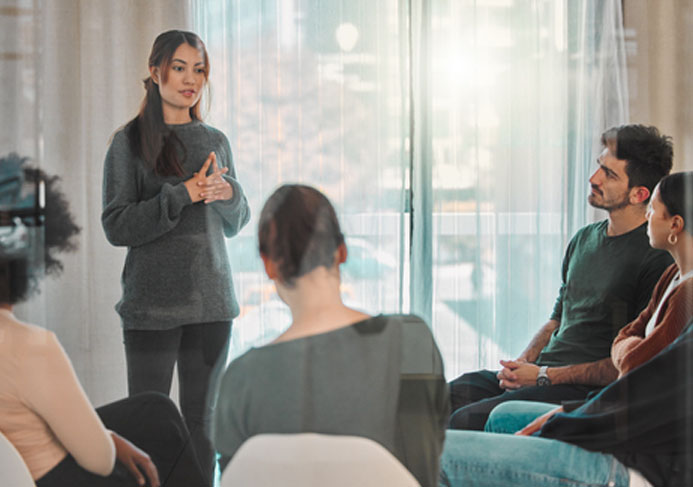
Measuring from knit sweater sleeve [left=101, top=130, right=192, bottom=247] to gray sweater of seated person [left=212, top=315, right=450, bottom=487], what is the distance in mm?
344

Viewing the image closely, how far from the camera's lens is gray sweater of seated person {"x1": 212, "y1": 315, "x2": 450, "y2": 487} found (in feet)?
4.36

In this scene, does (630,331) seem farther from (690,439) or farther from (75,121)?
(75,121)

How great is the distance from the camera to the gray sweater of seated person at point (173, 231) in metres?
1.37

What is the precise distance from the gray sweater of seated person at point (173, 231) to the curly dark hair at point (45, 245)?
9cm

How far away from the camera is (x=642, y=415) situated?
1.33m

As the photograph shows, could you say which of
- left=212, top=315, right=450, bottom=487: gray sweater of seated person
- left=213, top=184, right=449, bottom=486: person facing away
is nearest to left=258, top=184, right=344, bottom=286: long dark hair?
left=213, top=184, right=449, bottom=486: person facing away

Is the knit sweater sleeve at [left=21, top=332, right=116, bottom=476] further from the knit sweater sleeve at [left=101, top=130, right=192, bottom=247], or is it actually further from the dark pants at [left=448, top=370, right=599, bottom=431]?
the dark pants at [left=448, top=370, right=599, bottom=431]

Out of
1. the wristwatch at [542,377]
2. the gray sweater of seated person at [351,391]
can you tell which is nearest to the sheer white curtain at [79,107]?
the gray sweater of seated person at [351,391]

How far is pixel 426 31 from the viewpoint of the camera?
1.36 metres

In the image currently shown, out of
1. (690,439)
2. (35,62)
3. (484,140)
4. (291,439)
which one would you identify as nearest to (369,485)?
(291,439)

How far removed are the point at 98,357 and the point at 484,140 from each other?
980mm

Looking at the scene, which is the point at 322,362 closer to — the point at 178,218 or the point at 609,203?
the point at 178,218

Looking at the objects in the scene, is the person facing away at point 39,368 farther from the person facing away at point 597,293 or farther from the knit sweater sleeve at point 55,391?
the person facing away at point 597,293

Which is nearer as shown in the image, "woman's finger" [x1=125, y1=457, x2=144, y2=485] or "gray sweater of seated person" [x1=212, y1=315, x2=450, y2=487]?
"gray sweater of seated person" [x1=212, y1=315, x2=450, y2=487]
